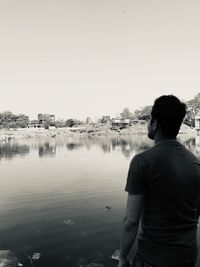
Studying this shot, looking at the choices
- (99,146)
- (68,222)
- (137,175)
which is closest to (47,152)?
(99,146)

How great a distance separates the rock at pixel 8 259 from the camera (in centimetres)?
1216

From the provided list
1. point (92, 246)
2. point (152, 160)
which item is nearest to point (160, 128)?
point (152, 160)

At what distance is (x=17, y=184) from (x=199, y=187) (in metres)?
31.1

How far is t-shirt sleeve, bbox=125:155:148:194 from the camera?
119 inches

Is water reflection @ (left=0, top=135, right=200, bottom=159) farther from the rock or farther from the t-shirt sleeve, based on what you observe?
the t-shirt sleeve

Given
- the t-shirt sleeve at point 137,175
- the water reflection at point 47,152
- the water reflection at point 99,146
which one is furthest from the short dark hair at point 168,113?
the water reflection at point 47,152

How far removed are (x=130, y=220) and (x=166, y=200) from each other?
0.42m

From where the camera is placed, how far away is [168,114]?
327cm

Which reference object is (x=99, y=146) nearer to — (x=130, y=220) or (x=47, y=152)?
(x=47, y=152)

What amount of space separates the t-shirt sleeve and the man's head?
0.48m

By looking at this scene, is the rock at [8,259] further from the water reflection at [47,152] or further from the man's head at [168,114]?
the water reflection at [47,152]

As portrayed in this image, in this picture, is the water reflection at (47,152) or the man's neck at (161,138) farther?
the water reflection at (47,152)

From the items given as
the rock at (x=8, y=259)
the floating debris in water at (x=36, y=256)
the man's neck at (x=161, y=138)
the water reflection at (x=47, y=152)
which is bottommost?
the water reflection at (x=47, y=152)

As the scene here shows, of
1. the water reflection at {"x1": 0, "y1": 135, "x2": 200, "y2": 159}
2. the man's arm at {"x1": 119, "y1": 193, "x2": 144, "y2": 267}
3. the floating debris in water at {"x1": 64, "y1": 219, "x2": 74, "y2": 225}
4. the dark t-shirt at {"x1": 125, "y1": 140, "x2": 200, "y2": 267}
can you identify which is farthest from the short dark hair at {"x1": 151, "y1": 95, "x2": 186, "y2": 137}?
the water reflection at {"x1": 0, "y1": 135, "x2": 200, "y2": 159}
